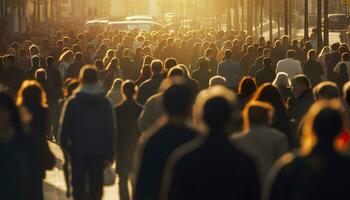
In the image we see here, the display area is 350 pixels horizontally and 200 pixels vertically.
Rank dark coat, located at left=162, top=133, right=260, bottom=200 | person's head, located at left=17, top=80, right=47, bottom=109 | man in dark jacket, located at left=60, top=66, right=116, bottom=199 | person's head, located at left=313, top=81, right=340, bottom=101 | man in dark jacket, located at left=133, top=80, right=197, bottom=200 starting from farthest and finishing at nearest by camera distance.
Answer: man in dark jacket, located at left=60, top=66, right=116, bottom=199 → person's head, located at left=17, top=80, right=47, bottom=109 → person's head, located at left=313, top=81, right=340, bottom=101 → man in dark jacket, located at left=133, top=80, right=197, bottom=200 → dark coat, located at left=162, top=133, right=260, bottom=200

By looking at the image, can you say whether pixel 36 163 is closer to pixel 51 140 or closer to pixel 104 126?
pixel 104 126

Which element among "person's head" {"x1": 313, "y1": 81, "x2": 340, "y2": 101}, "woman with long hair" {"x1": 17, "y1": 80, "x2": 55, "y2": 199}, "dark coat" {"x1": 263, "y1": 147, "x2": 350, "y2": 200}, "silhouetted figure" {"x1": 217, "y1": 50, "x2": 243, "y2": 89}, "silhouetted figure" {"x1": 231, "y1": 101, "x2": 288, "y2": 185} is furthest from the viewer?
"silhouetted figure" {"x1": 217, "y1": 50, "x2": 243, "y2": 89}

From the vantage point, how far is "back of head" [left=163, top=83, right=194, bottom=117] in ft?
28.5

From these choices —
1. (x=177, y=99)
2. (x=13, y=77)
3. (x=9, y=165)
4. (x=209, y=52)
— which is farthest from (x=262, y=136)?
(x=209, y=52)

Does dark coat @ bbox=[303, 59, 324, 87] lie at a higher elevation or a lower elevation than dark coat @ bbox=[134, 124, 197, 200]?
higher

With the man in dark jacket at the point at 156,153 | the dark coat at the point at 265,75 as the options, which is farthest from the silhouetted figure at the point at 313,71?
the man in dark jacket at the point at 156,153

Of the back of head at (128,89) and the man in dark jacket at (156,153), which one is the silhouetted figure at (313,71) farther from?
the man in dark jacket at (156,153)

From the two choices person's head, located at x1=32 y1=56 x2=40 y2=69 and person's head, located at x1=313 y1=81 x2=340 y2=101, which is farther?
person's head, located at x1=32 y1=56 x2=40 y2=69

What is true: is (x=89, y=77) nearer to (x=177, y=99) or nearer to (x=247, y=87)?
(x=247, y=87)

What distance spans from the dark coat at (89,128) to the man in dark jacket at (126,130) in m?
1.71

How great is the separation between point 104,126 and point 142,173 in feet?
14.1

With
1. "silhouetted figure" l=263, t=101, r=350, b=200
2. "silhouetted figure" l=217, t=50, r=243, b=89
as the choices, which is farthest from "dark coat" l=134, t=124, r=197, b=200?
"silhouetted figure" l=217, t=50, r=243, b=89

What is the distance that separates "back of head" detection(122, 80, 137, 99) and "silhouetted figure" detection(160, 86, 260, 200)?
7588 mm

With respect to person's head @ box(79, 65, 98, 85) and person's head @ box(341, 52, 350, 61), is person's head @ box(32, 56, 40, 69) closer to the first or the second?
person's head @ box(341, 52, 350, 61)
